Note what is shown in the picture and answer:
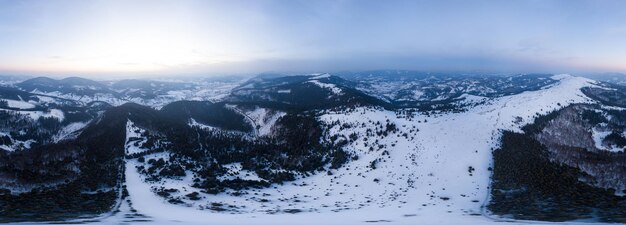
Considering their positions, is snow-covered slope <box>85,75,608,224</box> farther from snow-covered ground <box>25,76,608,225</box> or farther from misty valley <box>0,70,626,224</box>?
misty valley <box>0,70,626,224</box>

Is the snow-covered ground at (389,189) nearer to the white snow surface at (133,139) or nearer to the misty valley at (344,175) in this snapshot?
the misty valley at (344,175)

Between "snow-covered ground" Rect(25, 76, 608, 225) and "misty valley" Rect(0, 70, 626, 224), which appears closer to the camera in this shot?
"snow-covered ground" Rect(25, 76, 608, 225)

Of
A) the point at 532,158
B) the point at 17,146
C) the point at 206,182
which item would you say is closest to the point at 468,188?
the point at 532,158

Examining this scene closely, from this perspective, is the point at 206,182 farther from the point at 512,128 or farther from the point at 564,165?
the point at 512,128

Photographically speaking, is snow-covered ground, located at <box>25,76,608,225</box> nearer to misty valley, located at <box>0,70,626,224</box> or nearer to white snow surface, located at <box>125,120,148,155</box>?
misty valley, located at <box>0,70,626,224</box>

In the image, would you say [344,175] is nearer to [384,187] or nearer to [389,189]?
[384,187]

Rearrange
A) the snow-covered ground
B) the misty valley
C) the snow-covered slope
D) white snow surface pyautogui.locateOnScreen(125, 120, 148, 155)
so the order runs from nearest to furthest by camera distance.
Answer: the snow-covered ground → the snow-covered slope → the misty valley → white snow surface pyautogui.locateOnScreen(125, 120, 148, 155)

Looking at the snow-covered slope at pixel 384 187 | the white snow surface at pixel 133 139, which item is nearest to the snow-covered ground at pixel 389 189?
the snow-covered slope at pixel 384 187

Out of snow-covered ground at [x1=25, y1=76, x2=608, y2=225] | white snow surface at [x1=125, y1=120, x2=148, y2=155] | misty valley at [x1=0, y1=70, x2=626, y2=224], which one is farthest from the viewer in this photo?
white snow surface at [x1=125, y1=120, x2=148, y2=155]

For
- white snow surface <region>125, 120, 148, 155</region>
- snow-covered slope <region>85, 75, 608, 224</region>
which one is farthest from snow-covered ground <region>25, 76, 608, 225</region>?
white snow surface <region>125, 120, 148, 155</region>
